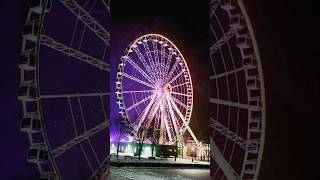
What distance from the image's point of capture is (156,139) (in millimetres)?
22344

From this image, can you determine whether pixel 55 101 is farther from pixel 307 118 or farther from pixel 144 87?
pixel 144 87

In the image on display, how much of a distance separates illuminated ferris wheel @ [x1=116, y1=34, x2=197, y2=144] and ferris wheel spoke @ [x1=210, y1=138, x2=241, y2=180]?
7601mm

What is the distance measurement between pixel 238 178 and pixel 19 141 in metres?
4.47

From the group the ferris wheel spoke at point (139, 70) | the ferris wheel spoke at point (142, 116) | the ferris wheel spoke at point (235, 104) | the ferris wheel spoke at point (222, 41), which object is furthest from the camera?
the ferris wheel spoke at point (142, 116)

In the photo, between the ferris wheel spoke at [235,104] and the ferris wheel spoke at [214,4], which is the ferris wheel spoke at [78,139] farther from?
the ferris wheel spoke at [214,4]

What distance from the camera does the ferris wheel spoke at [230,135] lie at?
8622 mm

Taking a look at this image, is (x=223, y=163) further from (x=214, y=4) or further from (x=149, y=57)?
(x=149, y=57)

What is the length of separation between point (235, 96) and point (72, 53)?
3.68 metres

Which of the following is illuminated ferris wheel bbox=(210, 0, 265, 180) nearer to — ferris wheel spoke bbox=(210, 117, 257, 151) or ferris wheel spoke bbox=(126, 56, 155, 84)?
ferris wheel spoke bbox=(210, 117, 257, 151)

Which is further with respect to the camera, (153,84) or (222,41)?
(153,84)

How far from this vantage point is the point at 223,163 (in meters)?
9.51

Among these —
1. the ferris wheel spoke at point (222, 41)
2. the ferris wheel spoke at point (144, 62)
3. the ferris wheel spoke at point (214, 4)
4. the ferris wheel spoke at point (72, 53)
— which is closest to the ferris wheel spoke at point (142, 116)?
the ferris wheel spoke at point (144, 62)

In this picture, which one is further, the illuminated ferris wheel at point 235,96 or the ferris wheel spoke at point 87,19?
the ferris wheel spoke at point 87,19

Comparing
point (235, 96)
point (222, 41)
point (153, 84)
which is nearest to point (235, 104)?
point (235, 96)
